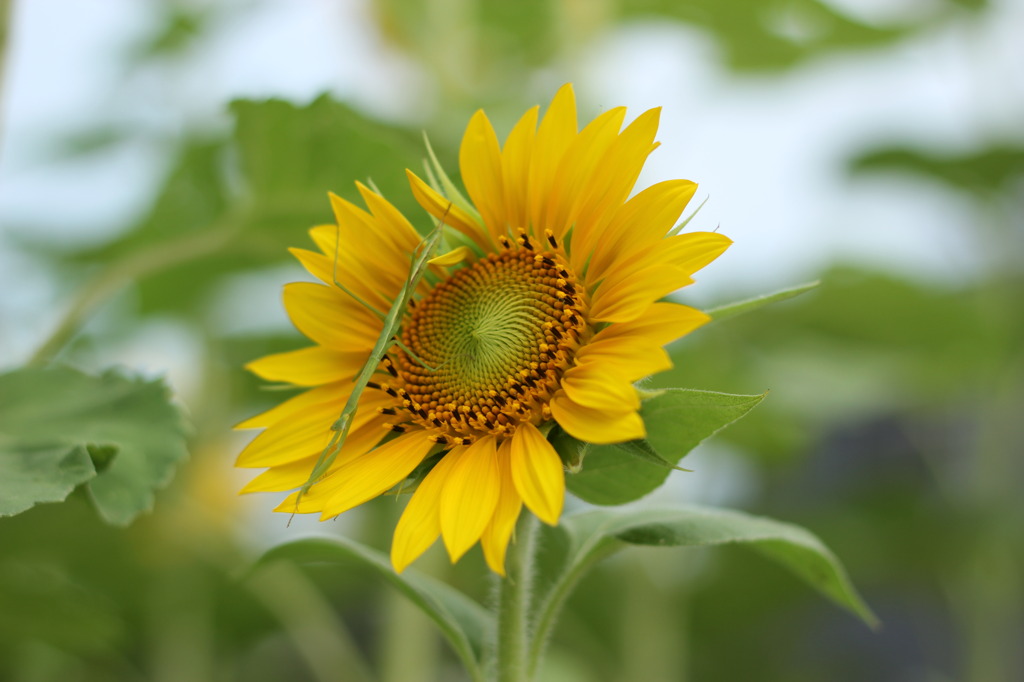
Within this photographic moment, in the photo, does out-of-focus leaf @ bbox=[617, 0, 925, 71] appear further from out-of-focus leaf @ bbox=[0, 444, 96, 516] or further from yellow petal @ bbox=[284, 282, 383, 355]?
out-of-focus leaf @ bbox=[0, 444, 96, 516]

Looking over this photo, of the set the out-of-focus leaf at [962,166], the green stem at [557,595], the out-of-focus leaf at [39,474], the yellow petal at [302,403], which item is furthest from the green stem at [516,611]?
the out-of-focus leaf at [962,166]

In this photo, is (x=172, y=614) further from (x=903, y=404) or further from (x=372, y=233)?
(x=903, y=404)

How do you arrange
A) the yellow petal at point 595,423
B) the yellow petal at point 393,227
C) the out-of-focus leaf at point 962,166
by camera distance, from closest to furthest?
the yellow petal at point 595,423, the yellow petal at point 393,227, the out-of-focus leaf at point 962,166

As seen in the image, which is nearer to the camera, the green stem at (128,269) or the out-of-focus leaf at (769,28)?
the green stem at (128,269)

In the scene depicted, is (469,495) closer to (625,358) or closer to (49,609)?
(625,358)

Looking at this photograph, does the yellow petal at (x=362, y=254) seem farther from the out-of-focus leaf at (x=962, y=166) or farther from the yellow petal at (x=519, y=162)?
the out-of-focus leaf at (x=962, y=166)

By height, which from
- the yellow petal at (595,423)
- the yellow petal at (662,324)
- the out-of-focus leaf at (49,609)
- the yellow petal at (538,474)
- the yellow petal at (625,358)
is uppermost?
the yellow petal at (662,324)

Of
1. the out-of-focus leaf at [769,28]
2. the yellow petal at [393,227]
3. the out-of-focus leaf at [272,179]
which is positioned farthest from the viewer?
the out-of-focus leaf at [769,28]
